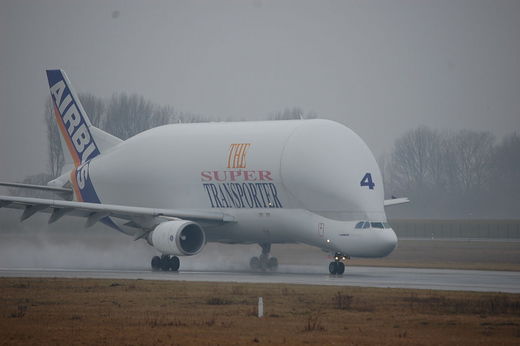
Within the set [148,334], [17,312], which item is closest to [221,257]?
[17,312]

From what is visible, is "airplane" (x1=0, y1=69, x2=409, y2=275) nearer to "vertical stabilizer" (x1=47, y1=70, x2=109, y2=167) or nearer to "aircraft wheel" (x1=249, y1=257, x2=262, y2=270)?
"aircraft wheel" (x1=249, y1=257, x2=262, y2=270)

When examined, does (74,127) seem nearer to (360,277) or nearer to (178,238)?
(178,238)

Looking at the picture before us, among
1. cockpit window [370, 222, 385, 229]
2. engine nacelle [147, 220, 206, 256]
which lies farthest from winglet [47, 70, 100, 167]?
cockpit window [370, 222, 385, 229]

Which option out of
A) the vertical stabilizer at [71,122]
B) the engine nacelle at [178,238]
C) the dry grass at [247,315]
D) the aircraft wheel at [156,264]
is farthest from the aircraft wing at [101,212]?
the dry grass at [247,315]

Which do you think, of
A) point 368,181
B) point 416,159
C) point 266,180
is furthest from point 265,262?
point 416,159

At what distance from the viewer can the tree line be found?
129 m

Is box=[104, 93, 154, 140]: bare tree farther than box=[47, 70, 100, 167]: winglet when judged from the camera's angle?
Yes

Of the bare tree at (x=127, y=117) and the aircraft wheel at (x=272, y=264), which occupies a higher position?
the bare tree at (x=127, y=117)

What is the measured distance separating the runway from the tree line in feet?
248

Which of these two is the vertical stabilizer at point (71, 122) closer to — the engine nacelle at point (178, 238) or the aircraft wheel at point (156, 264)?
the aircraft wheel at point (156, 264)

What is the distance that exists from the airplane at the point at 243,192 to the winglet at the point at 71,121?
2126 mm

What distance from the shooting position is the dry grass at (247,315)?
2294 centimetres

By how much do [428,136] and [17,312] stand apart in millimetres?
120917

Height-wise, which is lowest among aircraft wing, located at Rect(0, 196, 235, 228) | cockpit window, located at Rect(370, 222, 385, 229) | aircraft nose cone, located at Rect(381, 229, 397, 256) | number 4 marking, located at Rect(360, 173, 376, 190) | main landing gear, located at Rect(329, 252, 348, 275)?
main landing gear, located at Rect(329, 252, 348, 275)
